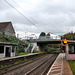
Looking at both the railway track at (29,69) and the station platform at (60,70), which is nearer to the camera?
the station platform at (60,70)

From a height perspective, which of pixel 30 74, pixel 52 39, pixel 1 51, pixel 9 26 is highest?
pixel 9 26

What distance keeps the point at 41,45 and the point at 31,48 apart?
1348 centimetres

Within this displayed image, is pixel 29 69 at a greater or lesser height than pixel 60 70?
lesser

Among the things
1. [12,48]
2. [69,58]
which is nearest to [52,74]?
[69,58]

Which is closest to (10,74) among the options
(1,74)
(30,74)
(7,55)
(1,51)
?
(1,74)

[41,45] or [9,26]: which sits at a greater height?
[9,26]

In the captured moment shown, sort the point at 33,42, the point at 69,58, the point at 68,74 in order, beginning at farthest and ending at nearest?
the point at 33,42 < the point at 69,58 < the point at 68,74

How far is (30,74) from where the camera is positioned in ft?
→ 33.2

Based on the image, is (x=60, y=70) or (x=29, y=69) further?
(x=29, y=69)

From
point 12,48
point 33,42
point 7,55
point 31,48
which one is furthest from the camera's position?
point 33,42

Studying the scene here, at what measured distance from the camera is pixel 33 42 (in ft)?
165

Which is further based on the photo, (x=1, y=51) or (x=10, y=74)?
(x=1, y=51)

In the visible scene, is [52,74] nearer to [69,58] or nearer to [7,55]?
[69,58]

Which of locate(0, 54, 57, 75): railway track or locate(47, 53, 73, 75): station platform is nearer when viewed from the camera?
locate(47, 53, 73, 75): station platform
